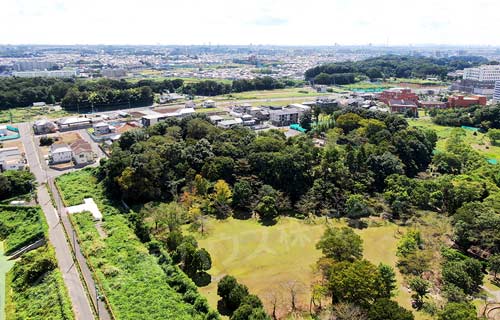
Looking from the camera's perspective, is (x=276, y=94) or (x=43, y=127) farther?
(x=276, y=94)

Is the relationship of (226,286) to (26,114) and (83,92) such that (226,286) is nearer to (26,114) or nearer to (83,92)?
(26,114)

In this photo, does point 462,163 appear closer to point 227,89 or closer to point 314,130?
point 314,130

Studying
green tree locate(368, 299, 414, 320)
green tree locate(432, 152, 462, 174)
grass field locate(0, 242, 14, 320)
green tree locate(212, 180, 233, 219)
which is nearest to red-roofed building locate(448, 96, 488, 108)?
green tree locate(432, 152, 462, 174)

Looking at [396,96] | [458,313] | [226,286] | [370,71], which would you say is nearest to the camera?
[458,313]

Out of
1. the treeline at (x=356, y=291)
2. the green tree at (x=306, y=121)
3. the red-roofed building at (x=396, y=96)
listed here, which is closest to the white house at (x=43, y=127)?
the green tree at (x=306, y=121)

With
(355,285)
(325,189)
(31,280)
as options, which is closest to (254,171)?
(325,189)

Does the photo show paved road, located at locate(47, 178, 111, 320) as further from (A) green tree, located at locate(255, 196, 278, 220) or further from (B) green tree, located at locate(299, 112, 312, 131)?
(B) green tree, located at locate(299, 112, 312, 131)

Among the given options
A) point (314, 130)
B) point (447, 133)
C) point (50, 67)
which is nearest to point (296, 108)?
point (314, 130)
